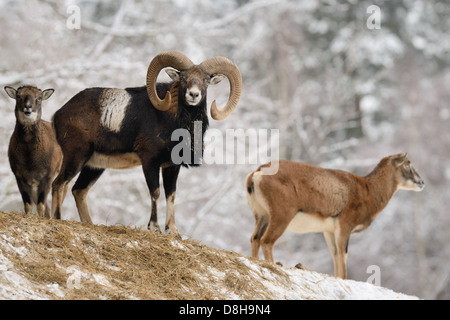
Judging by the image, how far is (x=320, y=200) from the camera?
1203 cm

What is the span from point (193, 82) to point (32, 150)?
249cm

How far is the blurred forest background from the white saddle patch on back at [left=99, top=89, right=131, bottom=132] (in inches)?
229

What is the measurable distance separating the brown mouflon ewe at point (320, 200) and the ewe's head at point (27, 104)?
355 centimetres

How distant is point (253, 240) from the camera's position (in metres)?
11.6

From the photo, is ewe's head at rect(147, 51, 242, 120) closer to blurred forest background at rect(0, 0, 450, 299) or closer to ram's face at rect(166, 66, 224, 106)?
ram's face at rect(166, 66, 224, 106)

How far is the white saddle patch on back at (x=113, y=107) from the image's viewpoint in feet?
34.1

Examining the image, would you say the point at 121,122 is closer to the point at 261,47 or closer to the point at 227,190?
the point at 227,190

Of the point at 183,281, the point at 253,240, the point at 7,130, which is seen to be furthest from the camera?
the point at 7,130

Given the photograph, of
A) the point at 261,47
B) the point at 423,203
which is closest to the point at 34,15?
the point at 261,47

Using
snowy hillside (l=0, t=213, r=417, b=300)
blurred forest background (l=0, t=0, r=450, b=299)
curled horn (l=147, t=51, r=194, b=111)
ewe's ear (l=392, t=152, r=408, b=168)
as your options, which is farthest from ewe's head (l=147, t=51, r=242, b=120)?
blurred forest background (l=0, t=0, r=450, b=299)

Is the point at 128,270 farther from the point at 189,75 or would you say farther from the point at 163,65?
the point at 163,65

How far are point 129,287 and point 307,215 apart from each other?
199 inches

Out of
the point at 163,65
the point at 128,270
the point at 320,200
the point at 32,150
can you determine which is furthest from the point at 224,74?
the point at 128,270

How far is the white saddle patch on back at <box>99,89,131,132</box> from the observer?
10.4 metres
